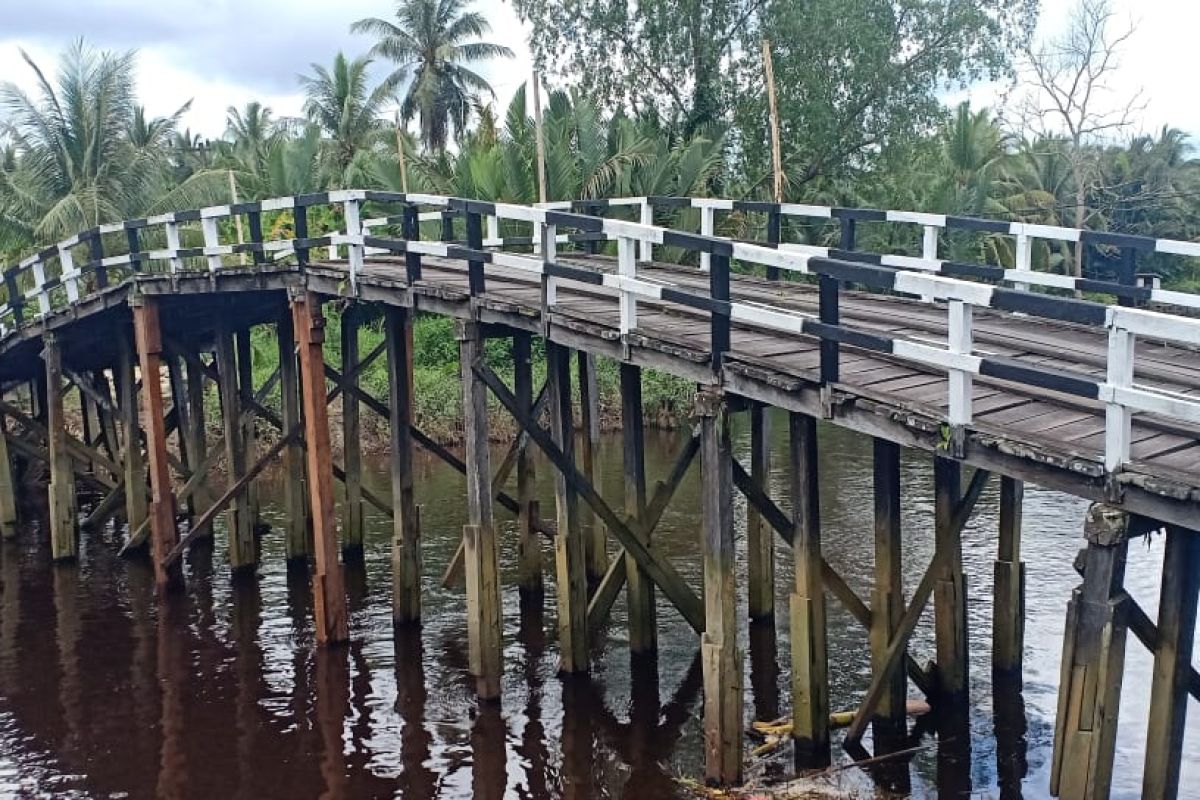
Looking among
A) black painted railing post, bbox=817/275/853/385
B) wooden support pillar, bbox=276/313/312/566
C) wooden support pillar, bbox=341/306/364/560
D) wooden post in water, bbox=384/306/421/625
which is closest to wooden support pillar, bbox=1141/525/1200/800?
black painted railing post, bbox=817/275/853/385

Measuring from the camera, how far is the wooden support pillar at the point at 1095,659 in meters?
6.07

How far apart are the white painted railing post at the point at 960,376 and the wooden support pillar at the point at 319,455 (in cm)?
740

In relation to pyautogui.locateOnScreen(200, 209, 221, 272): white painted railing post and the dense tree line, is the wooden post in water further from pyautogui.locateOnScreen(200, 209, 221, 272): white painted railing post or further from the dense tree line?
the dense tree line

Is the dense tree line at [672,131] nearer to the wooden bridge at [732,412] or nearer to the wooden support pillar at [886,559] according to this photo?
the wooden bridge at [732,412]

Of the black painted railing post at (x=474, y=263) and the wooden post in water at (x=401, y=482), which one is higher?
the black painted railing post at (x=474, y=263)

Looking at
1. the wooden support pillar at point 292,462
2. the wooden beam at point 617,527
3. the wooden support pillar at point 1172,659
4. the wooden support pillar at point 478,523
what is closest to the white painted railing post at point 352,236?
the wooden support pillar at point 478,523

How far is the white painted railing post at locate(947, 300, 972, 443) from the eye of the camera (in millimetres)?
6965

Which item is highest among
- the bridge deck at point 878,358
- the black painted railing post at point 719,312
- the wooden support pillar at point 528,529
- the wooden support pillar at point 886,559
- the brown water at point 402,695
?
the black painted railing post at point 719,312

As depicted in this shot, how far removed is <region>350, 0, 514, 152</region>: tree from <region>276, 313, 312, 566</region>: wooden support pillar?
24323mm

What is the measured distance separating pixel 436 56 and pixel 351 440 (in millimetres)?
26245

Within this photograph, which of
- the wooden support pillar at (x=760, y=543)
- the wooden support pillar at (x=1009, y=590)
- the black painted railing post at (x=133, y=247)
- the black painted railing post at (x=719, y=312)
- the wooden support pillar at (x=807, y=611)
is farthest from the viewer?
the black painted railing post at (x=133, y=247)

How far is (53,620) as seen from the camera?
14625 millimetres

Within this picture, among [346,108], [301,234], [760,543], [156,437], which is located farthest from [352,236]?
[346,108]

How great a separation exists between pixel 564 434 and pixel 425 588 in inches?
173
